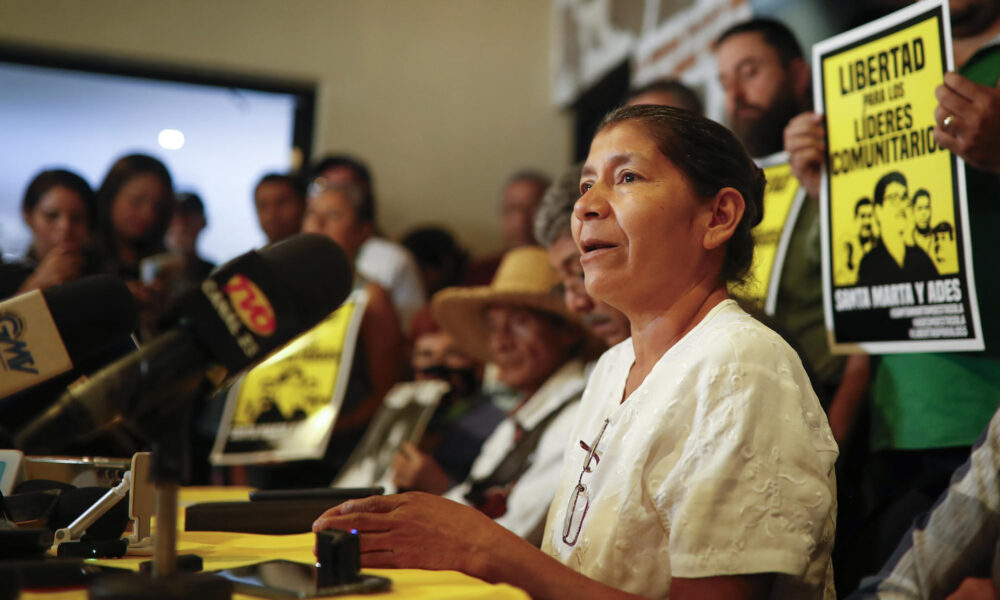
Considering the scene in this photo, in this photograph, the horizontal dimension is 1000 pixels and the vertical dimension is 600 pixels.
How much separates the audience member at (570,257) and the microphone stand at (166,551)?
150 centimetres

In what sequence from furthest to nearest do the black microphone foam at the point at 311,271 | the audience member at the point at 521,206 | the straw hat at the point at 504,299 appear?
1. the audience member at the point at 521,206
2. the straw hat at the point at 504,299
3. the black microphone foam at the point at 311,271

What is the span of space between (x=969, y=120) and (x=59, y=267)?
2.13 metres

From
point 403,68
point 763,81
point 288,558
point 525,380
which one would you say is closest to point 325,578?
point 288,558

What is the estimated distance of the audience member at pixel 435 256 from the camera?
16.7 ft

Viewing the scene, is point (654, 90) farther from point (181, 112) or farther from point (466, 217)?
point (181, 112)

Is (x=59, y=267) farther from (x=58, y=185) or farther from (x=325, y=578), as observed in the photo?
(x=325, y=578)

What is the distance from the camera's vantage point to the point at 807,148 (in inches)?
81.3

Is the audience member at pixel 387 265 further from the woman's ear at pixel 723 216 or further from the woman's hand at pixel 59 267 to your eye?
the woman's ear at pixel 723 216

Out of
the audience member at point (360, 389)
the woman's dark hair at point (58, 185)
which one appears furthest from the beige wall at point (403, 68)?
the woman's dark hair at point (58, 185)

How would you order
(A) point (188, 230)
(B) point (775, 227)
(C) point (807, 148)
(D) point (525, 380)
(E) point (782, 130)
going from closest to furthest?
1. (C) point (807, 148)
2. (B) point (775, 227)
3. (E) point (782, 130)
4. (D) point (525, 380)
5. (A) point (188, 230)

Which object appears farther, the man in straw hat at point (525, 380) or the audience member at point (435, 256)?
the audience member at point (435, 256)

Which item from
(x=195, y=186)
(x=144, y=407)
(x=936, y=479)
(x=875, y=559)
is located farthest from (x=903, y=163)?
(x=195, y=186)

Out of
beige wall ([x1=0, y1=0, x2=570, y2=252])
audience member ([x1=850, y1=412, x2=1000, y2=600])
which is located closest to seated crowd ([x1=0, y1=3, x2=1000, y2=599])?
audience member ([x1=850, y1=412, x2=1000, y2=600])

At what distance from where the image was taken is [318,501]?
151cm
